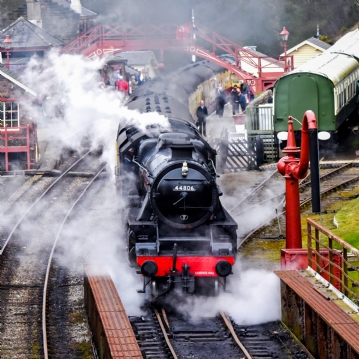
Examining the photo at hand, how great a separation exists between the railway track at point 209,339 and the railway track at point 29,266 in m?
1.52

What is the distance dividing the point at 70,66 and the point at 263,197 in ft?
37.4

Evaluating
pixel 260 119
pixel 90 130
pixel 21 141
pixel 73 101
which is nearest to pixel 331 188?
pixel 260 119

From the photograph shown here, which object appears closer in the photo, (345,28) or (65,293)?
(65,293)

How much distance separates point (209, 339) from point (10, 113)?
18255 millimetres

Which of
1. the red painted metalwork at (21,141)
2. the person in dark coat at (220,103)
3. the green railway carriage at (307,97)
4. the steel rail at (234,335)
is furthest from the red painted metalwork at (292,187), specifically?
the person in dark coat at (220,103)

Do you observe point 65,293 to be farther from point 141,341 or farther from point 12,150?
point 12,150

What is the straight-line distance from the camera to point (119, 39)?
36.2 m

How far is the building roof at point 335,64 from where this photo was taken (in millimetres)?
27984

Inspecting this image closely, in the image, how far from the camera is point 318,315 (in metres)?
10.5

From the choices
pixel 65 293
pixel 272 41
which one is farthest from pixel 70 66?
pixel 272 41

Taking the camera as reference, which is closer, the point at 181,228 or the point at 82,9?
the point at 181,228

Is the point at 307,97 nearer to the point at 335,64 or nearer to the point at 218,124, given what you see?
the point at 335,64

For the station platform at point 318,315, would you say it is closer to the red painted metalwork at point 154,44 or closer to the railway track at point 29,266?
the railway track at point 29,266

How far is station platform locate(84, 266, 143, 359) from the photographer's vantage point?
9806 millimetres
